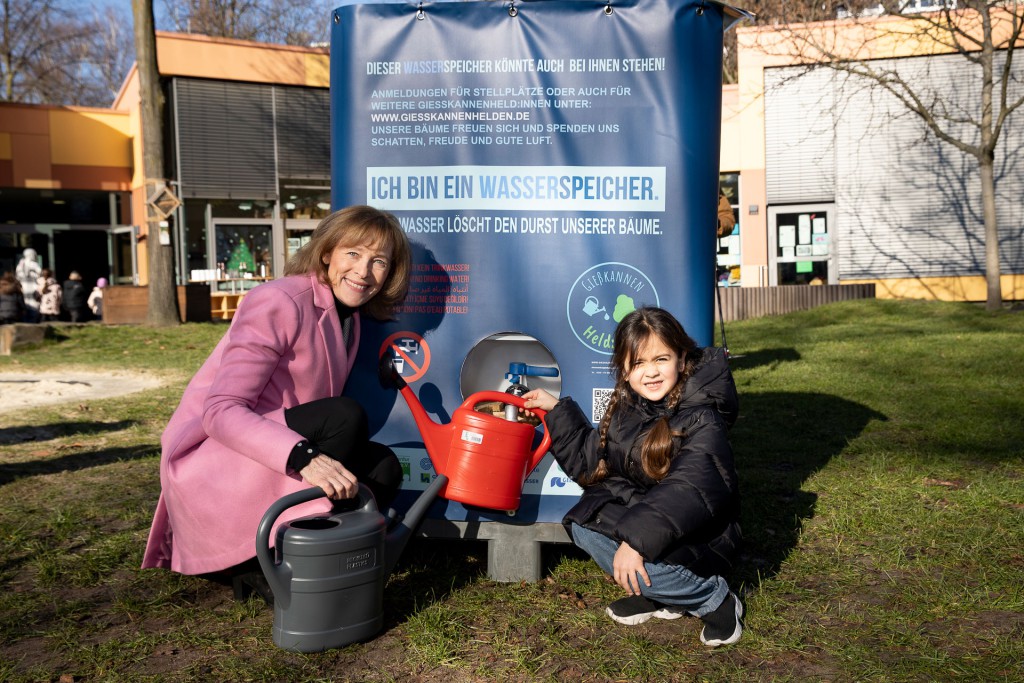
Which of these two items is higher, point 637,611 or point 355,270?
point 355,270

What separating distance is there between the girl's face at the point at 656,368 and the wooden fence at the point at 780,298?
13553mm

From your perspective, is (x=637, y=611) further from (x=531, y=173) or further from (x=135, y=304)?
(x=135, y=304)

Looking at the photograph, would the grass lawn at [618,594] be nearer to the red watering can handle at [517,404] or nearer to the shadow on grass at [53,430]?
the shadow on grass at [53,430]

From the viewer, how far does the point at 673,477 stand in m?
2.61

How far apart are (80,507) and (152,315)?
10465 millimetres

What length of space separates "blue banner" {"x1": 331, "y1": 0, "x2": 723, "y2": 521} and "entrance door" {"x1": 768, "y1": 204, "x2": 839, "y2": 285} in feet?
56.9

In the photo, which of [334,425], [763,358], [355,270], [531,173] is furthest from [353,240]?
[763,358]

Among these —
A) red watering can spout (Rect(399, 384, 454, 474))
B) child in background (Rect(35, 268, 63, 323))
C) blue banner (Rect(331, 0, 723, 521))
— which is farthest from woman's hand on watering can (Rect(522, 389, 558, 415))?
child in background (Rect(35, 268, 63, 323))

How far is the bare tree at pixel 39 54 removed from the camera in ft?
92.5

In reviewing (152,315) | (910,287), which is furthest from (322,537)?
(910,287)

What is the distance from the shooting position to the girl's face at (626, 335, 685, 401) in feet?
9.19

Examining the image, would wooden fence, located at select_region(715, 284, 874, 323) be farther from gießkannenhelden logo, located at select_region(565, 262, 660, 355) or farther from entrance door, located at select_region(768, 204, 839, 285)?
gießkannenhelden logo, located at select_region(565, 262, 660, 355)

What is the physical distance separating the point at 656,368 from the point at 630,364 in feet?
0.29

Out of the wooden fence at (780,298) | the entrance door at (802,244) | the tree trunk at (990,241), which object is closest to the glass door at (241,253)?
the wooden fence at (780,298)
